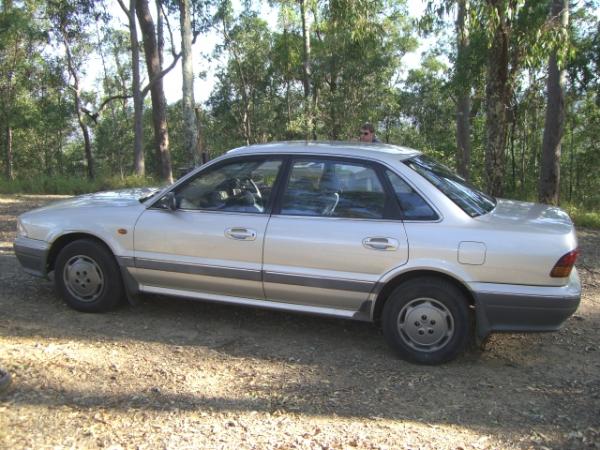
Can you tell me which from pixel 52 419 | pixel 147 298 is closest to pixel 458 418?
pixel 52 419

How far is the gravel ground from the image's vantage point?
3.15 meters

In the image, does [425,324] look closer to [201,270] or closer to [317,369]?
[317,369]

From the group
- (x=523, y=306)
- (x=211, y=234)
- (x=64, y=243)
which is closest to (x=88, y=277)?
(x=64, y=243)

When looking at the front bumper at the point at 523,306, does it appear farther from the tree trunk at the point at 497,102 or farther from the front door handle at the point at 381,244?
the tree trunk at the point at 497,102

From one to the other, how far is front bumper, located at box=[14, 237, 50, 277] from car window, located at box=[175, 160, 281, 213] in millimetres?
1422

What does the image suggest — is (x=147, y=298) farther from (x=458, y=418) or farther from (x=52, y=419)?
(x=458, y=418)

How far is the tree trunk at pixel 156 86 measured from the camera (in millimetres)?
17125

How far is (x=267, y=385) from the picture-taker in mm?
3762

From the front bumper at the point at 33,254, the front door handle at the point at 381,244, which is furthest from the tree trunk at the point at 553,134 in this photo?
the front bumper at the point at 33,254

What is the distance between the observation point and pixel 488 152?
7.66 metres

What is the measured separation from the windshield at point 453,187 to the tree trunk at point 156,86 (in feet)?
A: 43.5

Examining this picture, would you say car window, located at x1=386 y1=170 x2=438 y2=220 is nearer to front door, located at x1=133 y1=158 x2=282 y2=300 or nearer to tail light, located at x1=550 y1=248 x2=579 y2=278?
tail light, located at x1=550 y1=248 x2=579 y2=278

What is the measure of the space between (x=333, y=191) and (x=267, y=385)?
1563 millimetres

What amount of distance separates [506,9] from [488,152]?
1.97 m
